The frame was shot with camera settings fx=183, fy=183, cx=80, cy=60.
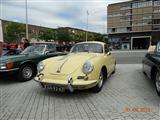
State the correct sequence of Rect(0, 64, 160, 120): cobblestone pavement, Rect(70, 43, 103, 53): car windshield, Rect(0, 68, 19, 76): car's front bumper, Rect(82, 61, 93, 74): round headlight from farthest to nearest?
Rect(70, 43, 103, 53): car windshield
Rect(0, 68, 19, 76): car's front bumper
Rect(82, 61, 93, 74): round headlight
Rect(0, 64, 160, 120): cobblestone pavement

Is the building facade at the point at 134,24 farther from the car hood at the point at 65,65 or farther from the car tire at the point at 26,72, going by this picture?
the car hood at the point at 65,65

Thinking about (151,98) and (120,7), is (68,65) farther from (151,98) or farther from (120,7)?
(120,7)

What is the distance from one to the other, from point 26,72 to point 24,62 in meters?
Answer: 0.42

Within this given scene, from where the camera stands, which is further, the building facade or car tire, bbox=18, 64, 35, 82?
the building facade

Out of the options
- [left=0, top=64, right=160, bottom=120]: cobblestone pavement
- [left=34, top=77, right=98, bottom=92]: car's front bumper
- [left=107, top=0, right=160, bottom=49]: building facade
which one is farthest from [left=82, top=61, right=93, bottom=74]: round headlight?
[left=107, top=0, right=160, bottom=49]: building facade

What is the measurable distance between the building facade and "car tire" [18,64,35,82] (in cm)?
5639

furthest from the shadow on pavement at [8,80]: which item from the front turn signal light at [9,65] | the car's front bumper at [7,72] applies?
the front turn signal light at [9,65]

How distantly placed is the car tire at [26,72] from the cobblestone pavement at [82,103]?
2.25 feet

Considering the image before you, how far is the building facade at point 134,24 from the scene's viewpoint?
2279 inches

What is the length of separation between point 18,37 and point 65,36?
17.4 m

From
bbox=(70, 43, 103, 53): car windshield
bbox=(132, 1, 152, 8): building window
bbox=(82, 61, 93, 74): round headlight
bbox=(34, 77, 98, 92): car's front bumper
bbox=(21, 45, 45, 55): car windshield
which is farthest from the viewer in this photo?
bbox=(132, 1, 152, 8): building window

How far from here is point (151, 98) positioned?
4.77 meters

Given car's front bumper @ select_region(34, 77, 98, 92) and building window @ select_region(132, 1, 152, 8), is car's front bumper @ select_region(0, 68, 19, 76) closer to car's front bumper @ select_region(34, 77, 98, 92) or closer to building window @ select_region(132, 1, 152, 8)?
car's front bumper @ select_region(34, 77, 98, 92)

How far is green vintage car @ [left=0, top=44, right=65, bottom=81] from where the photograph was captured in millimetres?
6293
